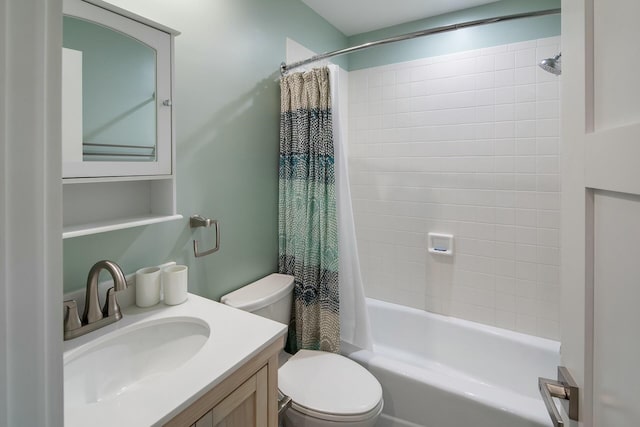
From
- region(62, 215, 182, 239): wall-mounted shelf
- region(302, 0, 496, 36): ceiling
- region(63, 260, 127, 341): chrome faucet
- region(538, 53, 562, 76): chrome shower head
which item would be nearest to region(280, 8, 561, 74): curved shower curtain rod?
region(538, 53, 562, 76): chrome shower head

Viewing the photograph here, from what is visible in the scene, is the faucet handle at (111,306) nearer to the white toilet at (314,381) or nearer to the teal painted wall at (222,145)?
the teal painted wall at (222,145)

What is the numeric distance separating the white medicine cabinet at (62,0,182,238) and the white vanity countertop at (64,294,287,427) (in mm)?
331

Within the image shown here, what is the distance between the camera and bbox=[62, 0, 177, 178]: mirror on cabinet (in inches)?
38.5

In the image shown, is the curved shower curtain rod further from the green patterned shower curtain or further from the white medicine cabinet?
the white medicine cabinet

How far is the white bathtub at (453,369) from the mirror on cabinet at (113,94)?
143cm

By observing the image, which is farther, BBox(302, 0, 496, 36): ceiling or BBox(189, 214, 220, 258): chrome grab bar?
BBox(302, 0, 496, 36): ceiling

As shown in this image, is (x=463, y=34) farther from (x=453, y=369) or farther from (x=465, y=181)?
(x=453, y=369)

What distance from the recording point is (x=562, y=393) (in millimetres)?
603

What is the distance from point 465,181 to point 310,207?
3.73 feet

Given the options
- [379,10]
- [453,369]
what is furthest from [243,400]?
[379,10]

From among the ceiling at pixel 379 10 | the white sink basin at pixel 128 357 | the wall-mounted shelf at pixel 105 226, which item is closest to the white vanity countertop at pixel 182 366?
the white sink basin at pixel 128 357

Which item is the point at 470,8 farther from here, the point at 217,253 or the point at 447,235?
the point at 217,253

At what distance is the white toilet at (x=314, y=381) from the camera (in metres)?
1.35

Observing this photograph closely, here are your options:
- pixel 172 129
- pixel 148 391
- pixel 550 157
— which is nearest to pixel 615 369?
pixel 148 391
